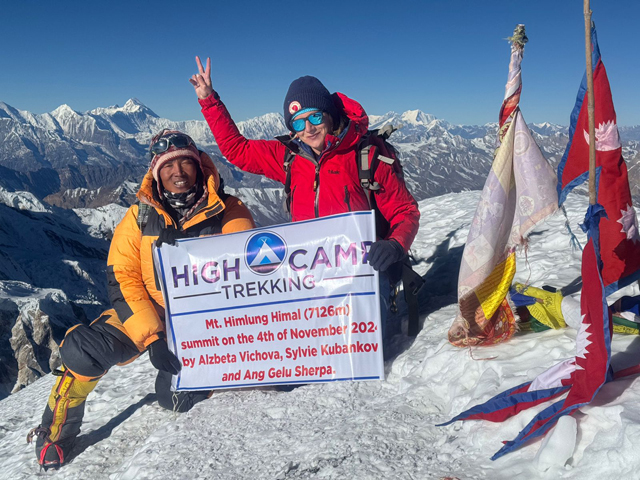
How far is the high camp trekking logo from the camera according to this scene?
499 cm

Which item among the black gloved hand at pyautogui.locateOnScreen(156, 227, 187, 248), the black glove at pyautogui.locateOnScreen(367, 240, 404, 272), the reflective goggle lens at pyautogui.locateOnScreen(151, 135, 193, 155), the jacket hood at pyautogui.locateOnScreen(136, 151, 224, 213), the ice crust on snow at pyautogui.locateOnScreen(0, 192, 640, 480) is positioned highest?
the reflective goggle lens at pyautogui.locateOnScreen(151, 135, 193, 155)

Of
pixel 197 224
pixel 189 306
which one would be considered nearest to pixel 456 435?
pixel 189 306

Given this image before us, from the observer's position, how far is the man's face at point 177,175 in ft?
16.8

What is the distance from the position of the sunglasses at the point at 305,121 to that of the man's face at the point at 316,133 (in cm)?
3

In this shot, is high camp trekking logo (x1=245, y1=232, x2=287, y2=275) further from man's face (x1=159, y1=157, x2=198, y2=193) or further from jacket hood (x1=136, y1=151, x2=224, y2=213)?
man's face (x1=159, y1=157, x2=198, y2=193)

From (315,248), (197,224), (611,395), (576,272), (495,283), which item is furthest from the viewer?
(576,272)

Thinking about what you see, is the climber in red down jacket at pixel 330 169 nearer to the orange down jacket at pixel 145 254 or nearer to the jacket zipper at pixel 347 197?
the jacket zipper at pixel 347 197

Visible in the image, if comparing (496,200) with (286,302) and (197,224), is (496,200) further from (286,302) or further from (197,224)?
(197,224)

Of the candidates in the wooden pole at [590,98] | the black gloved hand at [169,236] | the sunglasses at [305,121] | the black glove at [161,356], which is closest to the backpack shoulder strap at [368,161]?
the sunglasses at [305,121]

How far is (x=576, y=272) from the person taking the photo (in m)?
6.27

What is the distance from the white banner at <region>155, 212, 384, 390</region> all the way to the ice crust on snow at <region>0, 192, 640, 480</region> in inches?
11.0

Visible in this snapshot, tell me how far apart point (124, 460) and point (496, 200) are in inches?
180

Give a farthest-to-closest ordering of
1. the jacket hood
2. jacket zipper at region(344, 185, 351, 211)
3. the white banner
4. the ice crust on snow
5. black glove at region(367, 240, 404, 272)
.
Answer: jacket zipper at region(344, 185, 351, 211)
the jacket hood
the white banner
black glove at region(367, 240, 404, 272)
the ice crust on snow

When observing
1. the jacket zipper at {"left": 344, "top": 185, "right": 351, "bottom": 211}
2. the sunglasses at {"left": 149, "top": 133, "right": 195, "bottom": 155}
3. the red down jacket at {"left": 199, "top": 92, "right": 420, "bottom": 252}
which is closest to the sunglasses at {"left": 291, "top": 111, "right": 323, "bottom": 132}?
the red down jacket at {"left": 199, "top": 92, "right": 420, "bottom": 252}
